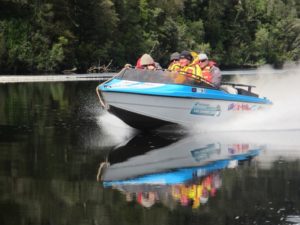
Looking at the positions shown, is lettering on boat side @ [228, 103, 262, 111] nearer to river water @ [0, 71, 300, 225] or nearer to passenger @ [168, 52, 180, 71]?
river water @ [0, 71, 300, 225]

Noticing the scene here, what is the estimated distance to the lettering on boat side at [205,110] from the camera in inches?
645

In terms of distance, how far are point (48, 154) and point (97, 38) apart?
6313cm

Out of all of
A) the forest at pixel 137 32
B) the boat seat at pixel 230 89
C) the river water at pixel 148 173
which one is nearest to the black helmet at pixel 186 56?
the boat seat at pixel 230 89

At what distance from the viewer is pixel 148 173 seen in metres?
11.0

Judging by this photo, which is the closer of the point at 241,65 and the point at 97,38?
the point at 97,38

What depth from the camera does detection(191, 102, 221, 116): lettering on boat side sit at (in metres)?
16.4

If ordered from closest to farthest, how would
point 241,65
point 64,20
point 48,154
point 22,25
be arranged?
point 48,154 → point 22,25 → point 64,20 → point 241,65

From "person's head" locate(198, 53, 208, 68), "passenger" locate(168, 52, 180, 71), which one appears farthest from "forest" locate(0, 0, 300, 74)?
"person's head" locate(198, 53, 208, 68)

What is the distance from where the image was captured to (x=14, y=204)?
28.2 feet

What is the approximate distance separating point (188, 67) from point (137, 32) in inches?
2615

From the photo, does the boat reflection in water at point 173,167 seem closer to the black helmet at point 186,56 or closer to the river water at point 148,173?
the river water at point 148,173

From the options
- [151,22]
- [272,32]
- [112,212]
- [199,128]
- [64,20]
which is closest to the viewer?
[112,212]

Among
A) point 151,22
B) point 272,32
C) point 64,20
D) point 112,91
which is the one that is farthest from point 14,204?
point 272,32

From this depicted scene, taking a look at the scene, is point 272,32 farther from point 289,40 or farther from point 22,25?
point 22,25
